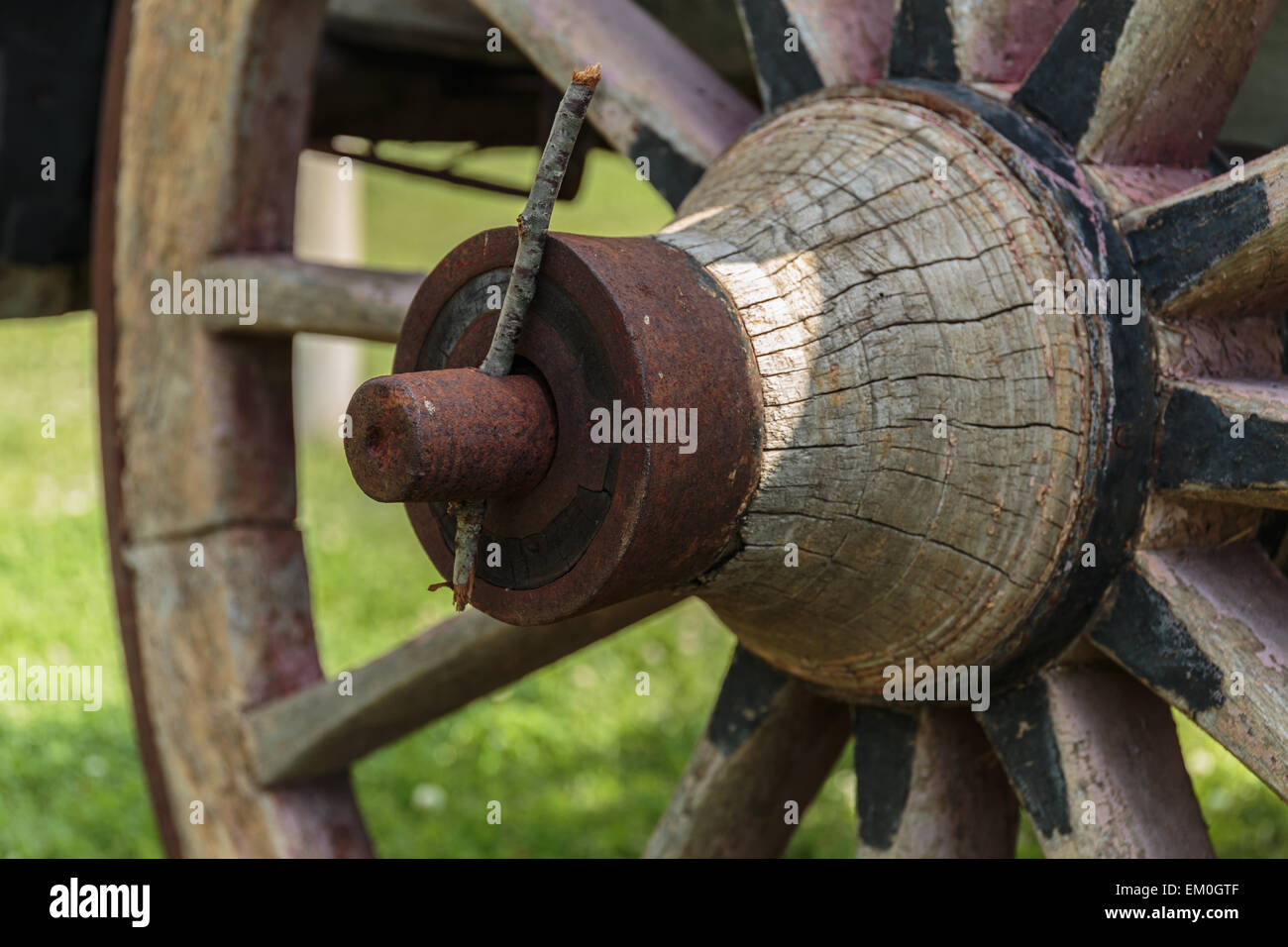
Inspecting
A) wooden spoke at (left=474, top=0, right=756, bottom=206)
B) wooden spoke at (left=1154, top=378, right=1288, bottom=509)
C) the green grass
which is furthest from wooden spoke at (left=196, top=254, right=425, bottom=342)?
the green grass

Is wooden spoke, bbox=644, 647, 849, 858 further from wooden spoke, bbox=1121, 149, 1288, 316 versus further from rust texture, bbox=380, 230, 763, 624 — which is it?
wooden spoke, bbox=1121, 149, 1288, 316

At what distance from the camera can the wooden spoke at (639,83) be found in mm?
1497

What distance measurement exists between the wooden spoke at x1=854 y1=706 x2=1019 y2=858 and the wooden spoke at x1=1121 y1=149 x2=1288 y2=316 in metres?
0.44

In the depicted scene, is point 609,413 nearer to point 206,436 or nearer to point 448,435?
point 448,435

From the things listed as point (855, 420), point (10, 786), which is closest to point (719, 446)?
point (855, 420)

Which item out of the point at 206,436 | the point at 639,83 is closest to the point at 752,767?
the point at 639,83

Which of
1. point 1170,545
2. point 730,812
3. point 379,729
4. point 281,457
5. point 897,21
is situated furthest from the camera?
point 281,457

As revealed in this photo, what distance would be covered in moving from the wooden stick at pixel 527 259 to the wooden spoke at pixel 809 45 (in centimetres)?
41

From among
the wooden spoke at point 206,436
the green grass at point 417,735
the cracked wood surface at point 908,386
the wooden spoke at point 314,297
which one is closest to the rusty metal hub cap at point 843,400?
the cracked wood surface at point 908,386

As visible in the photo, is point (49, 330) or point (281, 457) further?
point (49, 330)

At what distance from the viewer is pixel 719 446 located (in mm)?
1071

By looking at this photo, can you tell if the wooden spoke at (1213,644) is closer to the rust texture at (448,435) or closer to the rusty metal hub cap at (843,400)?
the rusty metal hub cap at (843,400)

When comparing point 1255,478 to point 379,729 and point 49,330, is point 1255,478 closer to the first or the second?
point 379,729
